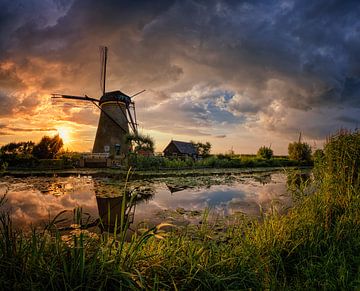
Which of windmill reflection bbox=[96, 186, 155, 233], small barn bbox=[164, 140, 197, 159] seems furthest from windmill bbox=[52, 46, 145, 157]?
windmill reflection bbox=[96, 186, 155, 233]

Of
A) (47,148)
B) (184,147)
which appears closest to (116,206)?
(47,148)

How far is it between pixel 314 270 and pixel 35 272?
2.97 m

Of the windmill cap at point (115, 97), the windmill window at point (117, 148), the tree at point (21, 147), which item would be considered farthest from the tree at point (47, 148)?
the windmill cap at point (115, 97)

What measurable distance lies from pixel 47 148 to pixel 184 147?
704 inches

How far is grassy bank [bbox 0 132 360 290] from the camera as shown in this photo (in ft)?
5.49

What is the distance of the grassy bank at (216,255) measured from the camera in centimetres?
167

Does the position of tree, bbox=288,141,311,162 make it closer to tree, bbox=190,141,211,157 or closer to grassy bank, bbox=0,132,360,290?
tree, bbox=190,141,211,157

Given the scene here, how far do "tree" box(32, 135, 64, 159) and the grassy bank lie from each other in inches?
867

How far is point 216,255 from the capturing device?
256cm

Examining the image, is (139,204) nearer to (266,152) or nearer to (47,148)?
(47,148)

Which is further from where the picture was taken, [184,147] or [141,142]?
[184,147]

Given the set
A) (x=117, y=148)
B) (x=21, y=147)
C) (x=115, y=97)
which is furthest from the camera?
(x=115, y=97)

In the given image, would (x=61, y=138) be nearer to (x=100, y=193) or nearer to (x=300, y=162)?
(x=100, y=193)

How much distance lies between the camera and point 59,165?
1875 cm
